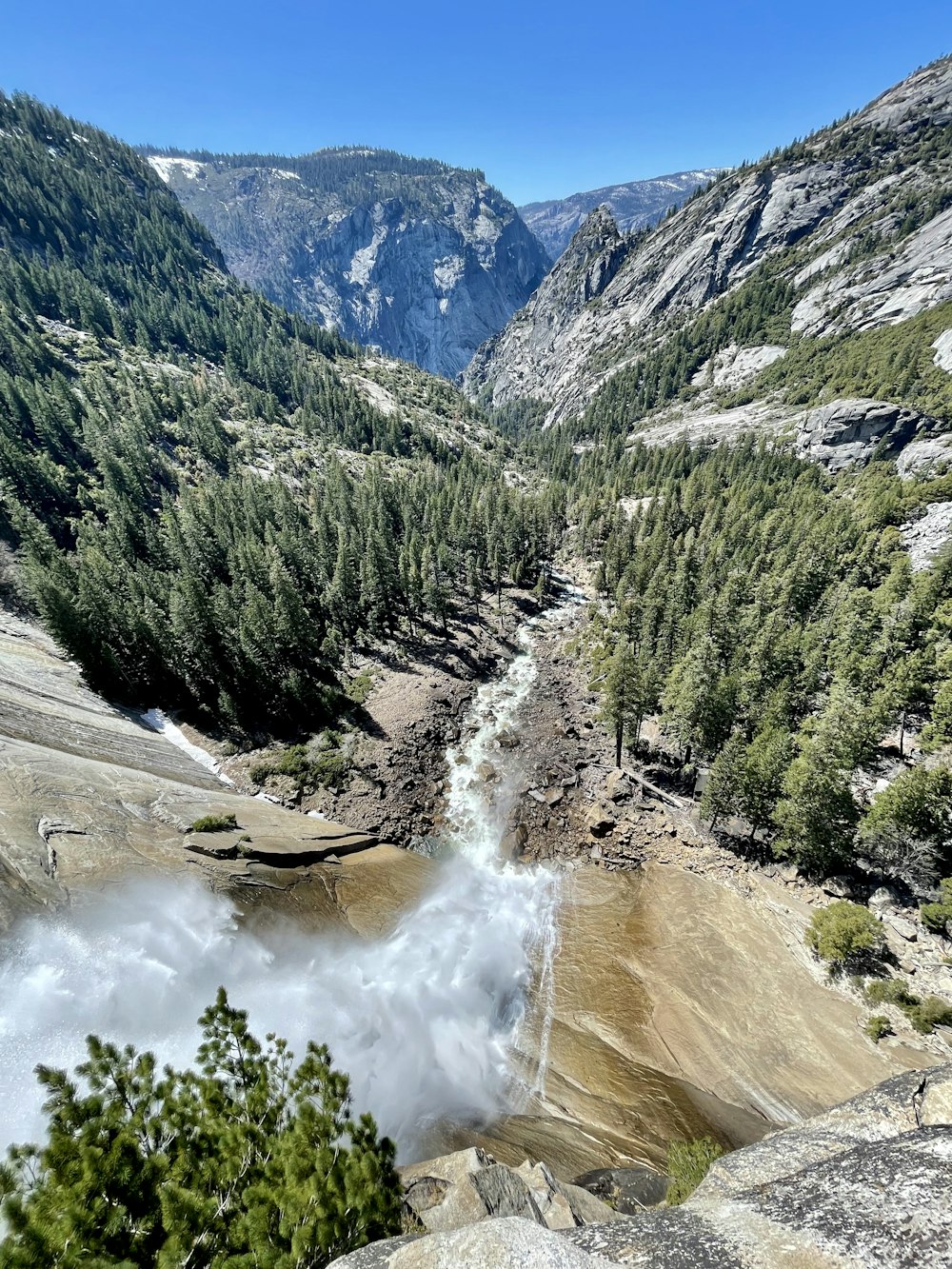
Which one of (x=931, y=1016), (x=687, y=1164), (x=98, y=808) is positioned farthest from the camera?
(x=98, y=808)

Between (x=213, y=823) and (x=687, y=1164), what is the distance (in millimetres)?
30020

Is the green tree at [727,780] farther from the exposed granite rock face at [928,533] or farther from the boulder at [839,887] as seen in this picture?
the exposed granite rock face at [928,533]

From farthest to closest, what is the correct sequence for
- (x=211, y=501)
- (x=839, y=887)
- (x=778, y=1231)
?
(x=211, y=501) → (x=839, y=887) → (x=778, y=1231)

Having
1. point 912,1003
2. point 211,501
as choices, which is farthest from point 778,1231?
point 211,501

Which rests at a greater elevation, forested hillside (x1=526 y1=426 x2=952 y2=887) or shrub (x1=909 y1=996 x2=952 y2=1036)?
forested hillside (x1=526 y1=426 x2=952 y2=887)

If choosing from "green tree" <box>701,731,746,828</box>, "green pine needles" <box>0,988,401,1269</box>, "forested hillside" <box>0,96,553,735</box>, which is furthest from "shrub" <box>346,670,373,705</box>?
"green pine needles" <box>0,988,401,1269</box>

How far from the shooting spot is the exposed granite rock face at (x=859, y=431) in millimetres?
109188

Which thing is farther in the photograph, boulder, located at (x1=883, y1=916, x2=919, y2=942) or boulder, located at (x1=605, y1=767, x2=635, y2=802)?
boulder, located at (x1=605, y1=767, x2=635, y2=802)

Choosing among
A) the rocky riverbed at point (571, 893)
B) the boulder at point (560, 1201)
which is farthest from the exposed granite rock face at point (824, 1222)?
the rocky riverbed at point (571, 893)

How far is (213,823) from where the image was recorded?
3144 centimetres

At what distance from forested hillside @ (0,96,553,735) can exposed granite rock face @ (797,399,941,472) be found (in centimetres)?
8004

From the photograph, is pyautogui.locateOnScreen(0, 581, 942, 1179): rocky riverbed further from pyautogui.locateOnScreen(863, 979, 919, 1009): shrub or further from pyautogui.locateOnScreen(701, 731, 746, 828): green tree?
pyautogui.locateOnScreen(701, 731, 746, 828): green tree

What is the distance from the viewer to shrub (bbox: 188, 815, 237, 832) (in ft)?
101

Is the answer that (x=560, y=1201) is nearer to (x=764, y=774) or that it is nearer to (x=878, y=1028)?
(x=878, y=1028)
